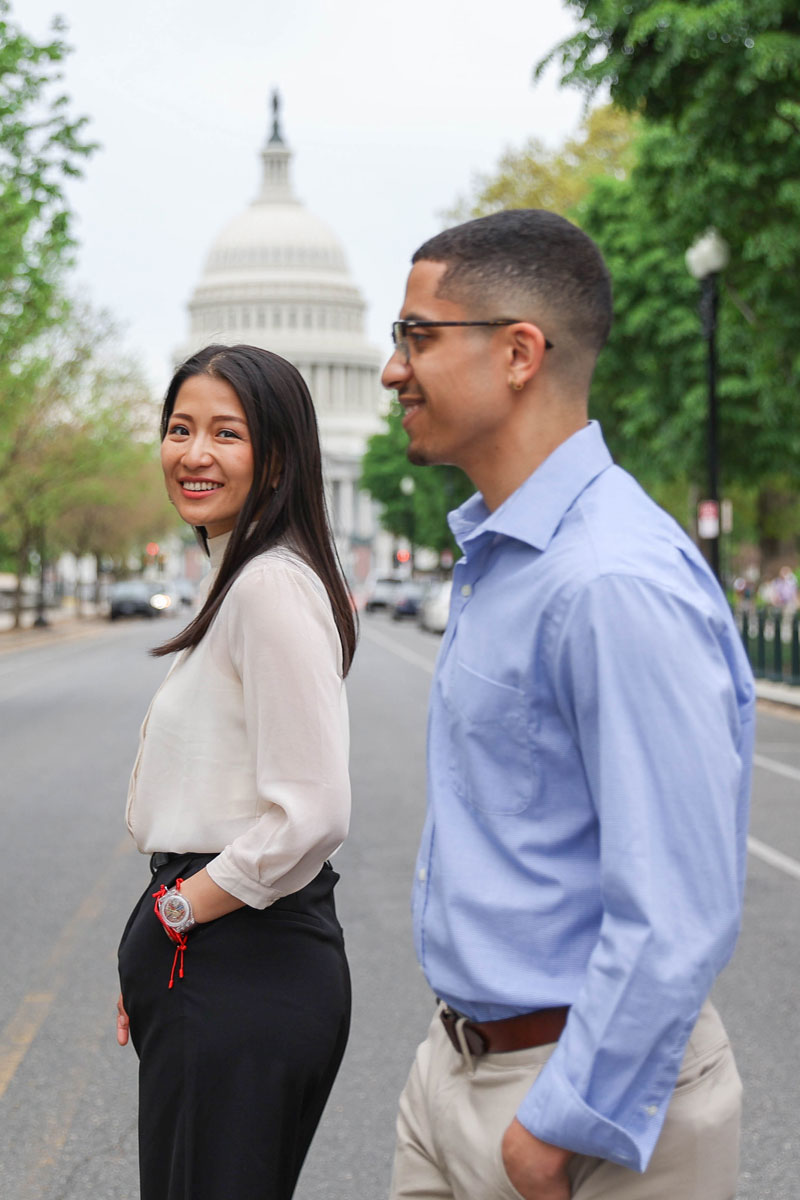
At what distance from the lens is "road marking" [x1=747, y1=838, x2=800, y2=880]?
9008 mm

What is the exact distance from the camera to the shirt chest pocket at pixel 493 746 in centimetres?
216

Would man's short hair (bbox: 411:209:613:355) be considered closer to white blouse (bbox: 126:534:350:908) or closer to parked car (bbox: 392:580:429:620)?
white blouse (bbox: 126:534:350:908)

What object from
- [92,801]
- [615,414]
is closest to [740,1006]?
[92,801]

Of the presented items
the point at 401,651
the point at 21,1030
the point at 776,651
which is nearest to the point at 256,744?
the point at 21,1030

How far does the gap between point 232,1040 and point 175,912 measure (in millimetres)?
225

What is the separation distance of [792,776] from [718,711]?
458 inches

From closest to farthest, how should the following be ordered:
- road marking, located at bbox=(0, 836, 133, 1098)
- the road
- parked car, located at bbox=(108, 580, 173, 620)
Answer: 1. the road
2. road marking, located at bbox=(0, 836, 133, 1098)
3. parked car, located at bbox=(108, 580, 173, 620)

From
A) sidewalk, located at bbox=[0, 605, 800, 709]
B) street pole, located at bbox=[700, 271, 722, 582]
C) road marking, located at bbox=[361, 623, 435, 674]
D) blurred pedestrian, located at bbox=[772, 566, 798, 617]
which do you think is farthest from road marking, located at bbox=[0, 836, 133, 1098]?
blurred pedestrian, located at bbox=[772, 566, 798, 617]

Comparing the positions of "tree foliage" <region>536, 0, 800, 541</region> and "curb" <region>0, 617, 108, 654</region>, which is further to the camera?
"curb" <region>0, 617, 108, 654</region>

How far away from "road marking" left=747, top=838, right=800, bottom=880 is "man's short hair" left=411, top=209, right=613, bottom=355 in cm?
698

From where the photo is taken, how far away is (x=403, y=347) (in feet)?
7.86

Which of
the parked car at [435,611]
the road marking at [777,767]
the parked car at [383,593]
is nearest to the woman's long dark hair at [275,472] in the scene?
the road marking at [777,767]

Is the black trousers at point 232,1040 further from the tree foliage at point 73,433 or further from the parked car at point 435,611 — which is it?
the parked car at point 435,611

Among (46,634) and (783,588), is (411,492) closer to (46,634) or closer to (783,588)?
(46,634)
